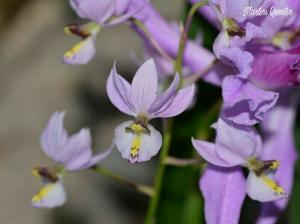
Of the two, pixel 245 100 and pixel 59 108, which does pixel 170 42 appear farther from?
pixel 59 108

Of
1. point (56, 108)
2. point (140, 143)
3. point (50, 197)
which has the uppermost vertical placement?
point (140, 143)

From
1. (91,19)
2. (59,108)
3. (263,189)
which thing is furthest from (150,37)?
(59,108)

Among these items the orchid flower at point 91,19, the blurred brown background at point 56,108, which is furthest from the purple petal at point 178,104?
the blurred brown background at point 56,108

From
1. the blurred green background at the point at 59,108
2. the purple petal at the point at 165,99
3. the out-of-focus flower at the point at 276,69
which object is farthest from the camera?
the blurred green background at the point at 59,108

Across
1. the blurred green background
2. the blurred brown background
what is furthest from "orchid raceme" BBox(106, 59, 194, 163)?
the blurred brown background

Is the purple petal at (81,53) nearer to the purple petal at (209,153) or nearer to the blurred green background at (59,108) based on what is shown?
the purple petal at (209,153)

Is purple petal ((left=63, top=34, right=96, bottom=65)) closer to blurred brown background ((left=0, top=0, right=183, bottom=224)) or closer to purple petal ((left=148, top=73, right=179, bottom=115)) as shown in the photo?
purple petal ((left=148, top=73, right=179, bottom=115))
